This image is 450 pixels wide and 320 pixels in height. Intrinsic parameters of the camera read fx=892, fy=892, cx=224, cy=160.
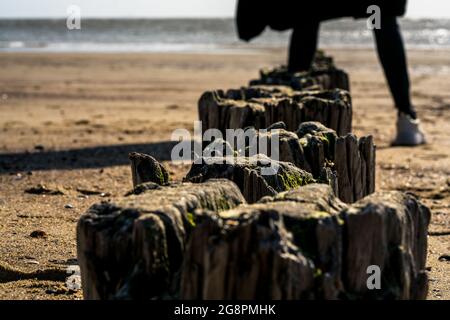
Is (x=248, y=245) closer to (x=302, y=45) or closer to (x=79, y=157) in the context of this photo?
(x=79, y=157)

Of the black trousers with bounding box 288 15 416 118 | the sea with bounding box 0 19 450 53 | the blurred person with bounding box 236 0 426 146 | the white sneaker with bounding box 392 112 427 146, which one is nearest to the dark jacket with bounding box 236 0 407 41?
the blurred person with bounding box 236 0 426 146

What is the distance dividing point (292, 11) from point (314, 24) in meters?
0.25

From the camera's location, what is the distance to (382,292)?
7.42 ft

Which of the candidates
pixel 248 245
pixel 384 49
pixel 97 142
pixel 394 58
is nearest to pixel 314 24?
pixel 384 49

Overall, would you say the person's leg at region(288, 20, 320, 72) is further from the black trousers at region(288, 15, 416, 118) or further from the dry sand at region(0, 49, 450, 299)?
the dry sand at region(0, 49, 450, 299)

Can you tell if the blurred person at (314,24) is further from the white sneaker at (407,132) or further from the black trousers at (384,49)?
the white sneaker at (407,132)

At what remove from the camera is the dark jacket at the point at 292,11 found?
6773mm

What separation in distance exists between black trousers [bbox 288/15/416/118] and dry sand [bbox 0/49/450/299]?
2.03ft

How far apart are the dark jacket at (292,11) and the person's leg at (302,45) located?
0.29 feet

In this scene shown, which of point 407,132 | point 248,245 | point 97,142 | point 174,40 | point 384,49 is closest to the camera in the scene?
point 248,245

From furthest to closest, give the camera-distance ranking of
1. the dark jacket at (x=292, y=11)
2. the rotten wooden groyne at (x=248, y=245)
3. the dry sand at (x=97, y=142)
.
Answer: the dark jacket at (x=292, y=11) → the dry sand at (x=97, y=142) → the rotten wooden groyne at (x=248, y=245)

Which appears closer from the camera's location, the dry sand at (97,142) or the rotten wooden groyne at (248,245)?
the rotten wooden groyne at (248,245)

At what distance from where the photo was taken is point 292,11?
6.98 meters

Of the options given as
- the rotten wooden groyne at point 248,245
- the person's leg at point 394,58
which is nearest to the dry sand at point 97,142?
the person's leg at point 394,58
